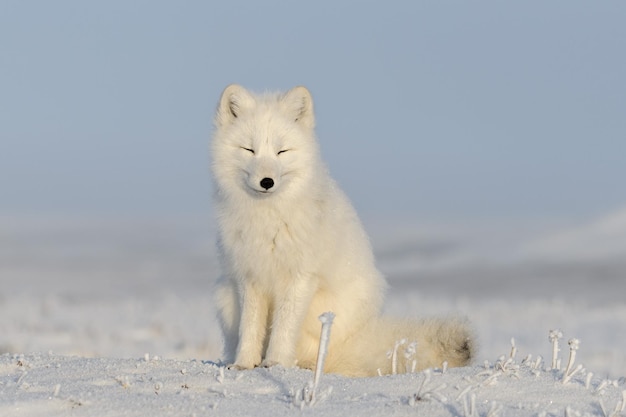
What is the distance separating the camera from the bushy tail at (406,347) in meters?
5.58

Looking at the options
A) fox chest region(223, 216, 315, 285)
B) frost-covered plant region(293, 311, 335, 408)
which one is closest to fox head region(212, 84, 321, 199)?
fox chest region(223, 216, 315, 285)

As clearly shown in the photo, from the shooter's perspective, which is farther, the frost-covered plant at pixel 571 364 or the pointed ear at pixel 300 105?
the pointed ear at pixel 300 105

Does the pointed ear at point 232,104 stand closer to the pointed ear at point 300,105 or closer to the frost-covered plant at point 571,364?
the pointed ear at point 300,105

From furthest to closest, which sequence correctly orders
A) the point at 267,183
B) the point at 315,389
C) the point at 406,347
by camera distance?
the point at 406,347 → the point at 267,183 → the point at 315,389

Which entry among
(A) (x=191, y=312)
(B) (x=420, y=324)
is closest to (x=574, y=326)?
(A) (x=191, y=312)

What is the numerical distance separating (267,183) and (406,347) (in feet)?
4.43

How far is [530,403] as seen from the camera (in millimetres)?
4027

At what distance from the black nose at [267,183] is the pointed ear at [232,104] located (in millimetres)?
625

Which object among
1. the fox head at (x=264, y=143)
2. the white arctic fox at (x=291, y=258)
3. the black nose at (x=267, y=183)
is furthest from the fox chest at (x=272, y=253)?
the black nose at (x=267, y=183)

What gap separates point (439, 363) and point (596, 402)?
155cm

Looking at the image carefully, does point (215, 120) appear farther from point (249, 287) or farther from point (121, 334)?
point (121, 334)

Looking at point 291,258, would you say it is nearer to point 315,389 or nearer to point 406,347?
point 406,347

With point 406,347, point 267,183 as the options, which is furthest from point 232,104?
point 406,347

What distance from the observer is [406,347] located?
5594mm
